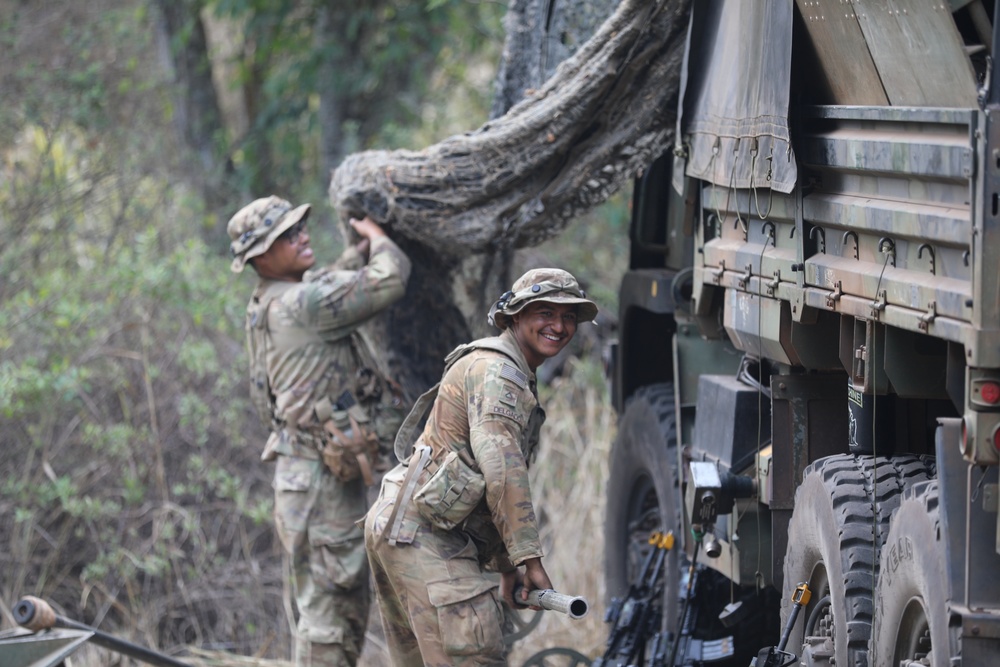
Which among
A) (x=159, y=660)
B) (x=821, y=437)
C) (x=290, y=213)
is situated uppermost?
(x=290, y=213)

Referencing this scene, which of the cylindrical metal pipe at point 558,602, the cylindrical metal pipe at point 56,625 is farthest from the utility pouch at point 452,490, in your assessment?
the cylindrical metal pipe at point 56,625

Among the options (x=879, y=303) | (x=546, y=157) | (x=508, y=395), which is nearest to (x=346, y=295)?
(x=546, y=157)

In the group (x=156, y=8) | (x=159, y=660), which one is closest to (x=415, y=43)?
(x=156, y=8)

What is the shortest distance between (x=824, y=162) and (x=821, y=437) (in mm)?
1035

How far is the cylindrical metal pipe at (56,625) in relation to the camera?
15.6 feet

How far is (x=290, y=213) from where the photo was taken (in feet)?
20.3

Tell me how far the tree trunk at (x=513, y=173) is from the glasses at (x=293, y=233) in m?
0.35

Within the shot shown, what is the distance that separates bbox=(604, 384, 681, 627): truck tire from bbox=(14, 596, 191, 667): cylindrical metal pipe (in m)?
2.12

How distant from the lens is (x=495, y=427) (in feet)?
14.7

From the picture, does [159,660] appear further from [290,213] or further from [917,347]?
[917,347]

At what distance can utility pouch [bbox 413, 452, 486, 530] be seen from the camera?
4.52 meters

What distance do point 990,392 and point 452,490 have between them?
6.55 ft

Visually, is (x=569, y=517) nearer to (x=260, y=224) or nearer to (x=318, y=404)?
(x=318, y=404)

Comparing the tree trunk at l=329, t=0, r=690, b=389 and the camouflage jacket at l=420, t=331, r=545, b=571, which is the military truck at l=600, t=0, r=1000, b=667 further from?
the camouflage jacket at l=420, t=331, r=545, b=571
